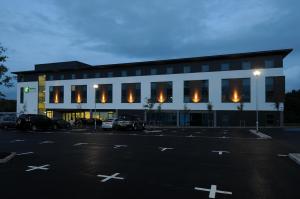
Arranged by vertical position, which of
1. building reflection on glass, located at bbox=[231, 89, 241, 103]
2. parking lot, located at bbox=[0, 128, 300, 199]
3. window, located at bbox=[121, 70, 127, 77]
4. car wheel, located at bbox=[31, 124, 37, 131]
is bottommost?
parking lot, located at bbox=[0, 128, 300, 199]

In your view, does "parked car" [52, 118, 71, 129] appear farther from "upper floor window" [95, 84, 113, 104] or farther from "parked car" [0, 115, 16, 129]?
"upper floor window" [95, 84, 113, 104]

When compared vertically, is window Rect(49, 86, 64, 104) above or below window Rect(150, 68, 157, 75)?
below

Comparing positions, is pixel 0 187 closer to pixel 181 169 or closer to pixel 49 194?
pixel 49 194

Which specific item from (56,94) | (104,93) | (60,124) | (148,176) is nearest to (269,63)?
(104,93)

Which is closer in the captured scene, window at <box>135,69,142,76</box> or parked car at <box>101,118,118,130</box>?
parked car at <box>101,118,118,130</box>

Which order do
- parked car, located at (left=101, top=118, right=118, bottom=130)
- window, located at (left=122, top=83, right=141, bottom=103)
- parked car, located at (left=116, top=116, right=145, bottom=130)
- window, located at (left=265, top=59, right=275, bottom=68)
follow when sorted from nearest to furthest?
1. parked car, located at (left=116, top=116, right=145, bottom=130)
2. parked car, located at (left=101, top=118, right=118, bottom=130)
3. window, located at (left=265, top=59, right=275, bottom=68)
4. window, located at (left=122, top=83, right=141, bottom=103)

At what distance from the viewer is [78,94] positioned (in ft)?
243

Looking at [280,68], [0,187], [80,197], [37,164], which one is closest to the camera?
[80,197]

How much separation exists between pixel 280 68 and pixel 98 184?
54.5 metres

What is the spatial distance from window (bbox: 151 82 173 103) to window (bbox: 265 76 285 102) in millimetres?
18065

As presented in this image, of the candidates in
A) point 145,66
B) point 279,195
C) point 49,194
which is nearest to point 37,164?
point 49,194

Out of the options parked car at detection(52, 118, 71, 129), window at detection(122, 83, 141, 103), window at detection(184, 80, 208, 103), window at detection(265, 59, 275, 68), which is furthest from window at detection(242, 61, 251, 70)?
parked car at detection(52, 118, 71, 129)

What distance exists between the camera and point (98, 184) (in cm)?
821

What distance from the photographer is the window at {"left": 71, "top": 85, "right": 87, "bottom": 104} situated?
241 ft
